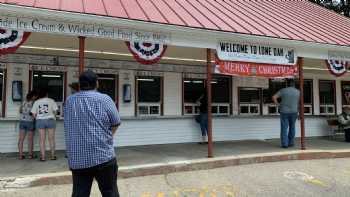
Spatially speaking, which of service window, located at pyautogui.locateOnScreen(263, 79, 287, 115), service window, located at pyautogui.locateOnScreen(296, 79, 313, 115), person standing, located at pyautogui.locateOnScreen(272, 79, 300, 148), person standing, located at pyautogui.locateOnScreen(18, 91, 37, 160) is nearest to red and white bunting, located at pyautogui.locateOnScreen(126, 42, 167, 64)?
person standing, located at pyautogui.locateOnScreen(18, 91, 37, 160)

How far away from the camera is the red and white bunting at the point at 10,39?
6765 mm

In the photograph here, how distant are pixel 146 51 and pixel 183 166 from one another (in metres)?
2.52

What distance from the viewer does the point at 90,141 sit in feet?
11.7

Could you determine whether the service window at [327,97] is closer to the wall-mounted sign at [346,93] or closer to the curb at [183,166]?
the wall-mounted sign at [346,93]

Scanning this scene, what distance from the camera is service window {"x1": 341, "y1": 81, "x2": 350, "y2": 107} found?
14.6 m

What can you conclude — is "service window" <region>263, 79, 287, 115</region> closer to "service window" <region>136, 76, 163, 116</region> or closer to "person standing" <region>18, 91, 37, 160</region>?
"service window" <region>136, 76, 163, 116</region>

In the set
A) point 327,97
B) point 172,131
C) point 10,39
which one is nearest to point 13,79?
point 10,39

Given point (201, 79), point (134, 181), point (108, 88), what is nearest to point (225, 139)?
point (201, 79)

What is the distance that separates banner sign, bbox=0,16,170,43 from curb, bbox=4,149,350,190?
2.61 meters

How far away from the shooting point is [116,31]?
7.66m

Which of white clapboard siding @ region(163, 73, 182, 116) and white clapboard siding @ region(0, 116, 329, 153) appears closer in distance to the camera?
white clapboard siding @ region(0, 116, 329, 153)

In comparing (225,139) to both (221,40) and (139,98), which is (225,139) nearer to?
(139,98)

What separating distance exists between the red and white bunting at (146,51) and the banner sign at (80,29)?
115 mm

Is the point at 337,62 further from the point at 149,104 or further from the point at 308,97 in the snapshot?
the point at 149,104
